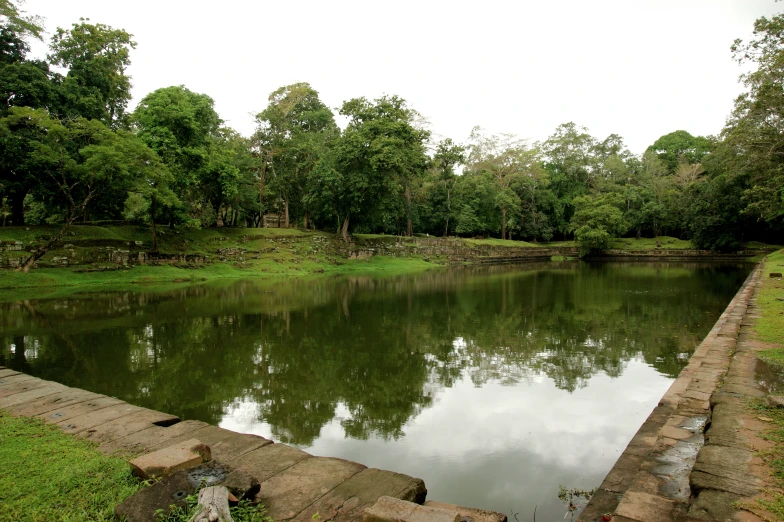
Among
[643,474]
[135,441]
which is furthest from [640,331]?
[135,441]

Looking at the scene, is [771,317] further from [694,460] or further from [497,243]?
[497,243]

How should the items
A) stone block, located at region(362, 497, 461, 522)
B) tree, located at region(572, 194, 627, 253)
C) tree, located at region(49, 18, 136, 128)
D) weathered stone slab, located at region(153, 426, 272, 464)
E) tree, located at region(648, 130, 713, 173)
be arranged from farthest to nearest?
tree, located at region(648, 130, 713, 173), tree, located at region(572, 194, 627, 253), tree, located at region(49, 18, 136, 128), weathered stone slab, located at region(153, 426, 272, 464), stone block, located at region(362, 497, 461, 522)

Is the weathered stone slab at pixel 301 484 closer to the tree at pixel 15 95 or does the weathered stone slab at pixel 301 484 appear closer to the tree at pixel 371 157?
the tree at pixel 15 95

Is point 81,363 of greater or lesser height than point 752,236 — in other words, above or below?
below

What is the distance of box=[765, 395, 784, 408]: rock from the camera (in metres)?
4.20

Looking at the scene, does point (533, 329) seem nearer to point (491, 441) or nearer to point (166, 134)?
point (491, 441)

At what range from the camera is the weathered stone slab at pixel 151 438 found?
154 inches

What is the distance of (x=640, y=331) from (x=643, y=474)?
767cm

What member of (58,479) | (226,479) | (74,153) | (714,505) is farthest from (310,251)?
(714,505)

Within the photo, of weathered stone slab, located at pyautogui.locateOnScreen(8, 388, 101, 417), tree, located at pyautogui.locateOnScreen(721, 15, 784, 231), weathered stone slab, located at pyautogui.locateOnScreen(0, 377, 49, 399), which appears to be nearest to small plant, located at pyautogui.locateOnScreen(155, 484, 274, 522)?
weathered stone slab, located at pyautogui.locateOnScreen(8, 388, 101, 417)

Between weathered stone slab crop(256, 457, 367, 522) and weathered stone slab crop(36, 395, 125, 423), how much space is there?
8.97ft

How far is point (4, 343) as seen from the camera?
359 inches

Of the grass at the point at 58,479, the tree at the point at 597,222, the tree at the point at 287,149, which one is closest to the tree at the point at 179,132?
the tree at the point at 287,149

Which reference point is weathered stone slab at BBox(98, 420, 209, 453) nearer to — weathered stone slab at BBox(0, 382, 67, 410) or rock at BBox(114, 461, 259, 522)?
rock at BBox(114, 461, 259, 522)
